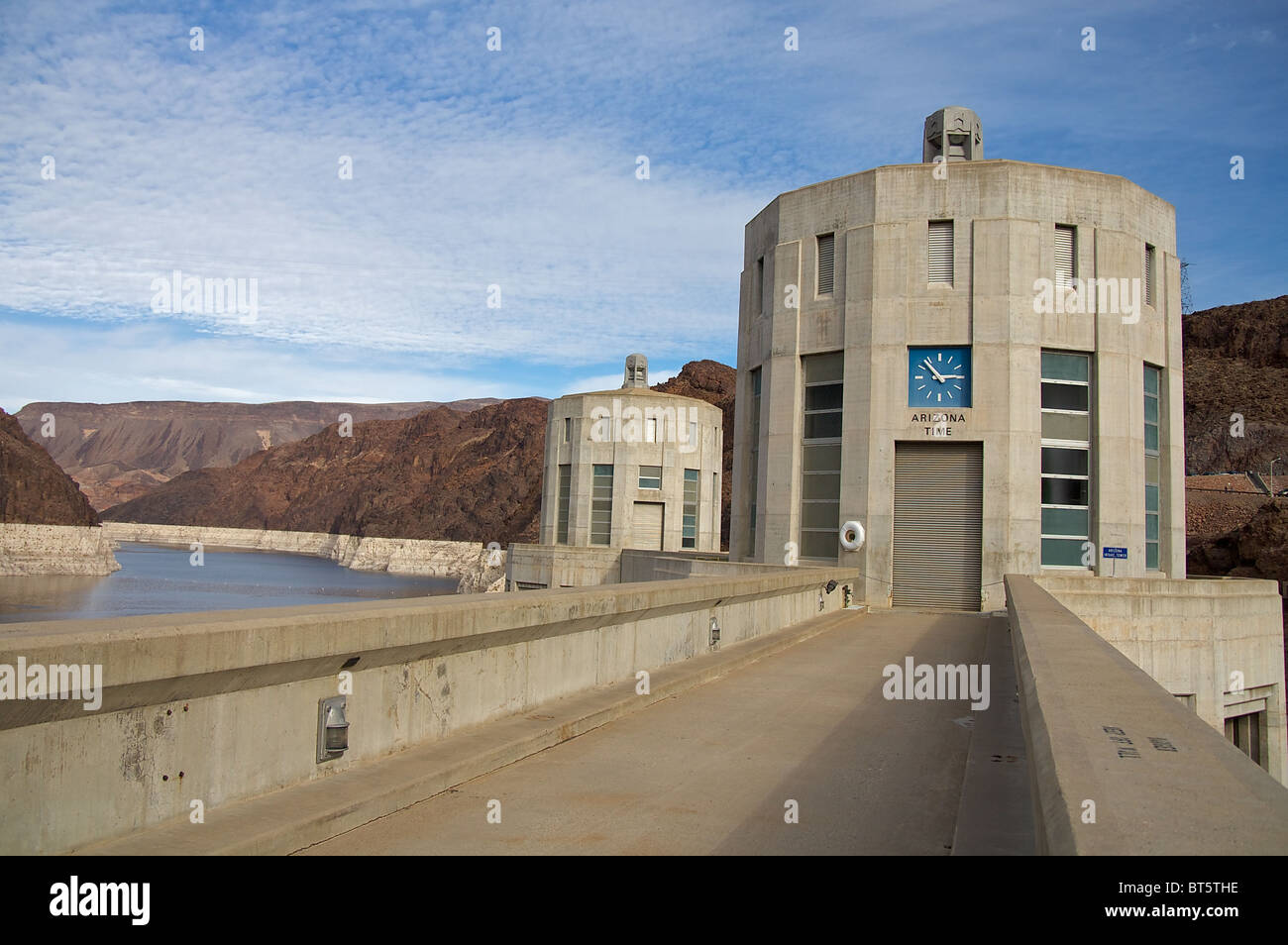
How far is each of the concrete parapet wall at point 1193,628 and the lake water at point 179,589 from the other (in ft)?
192

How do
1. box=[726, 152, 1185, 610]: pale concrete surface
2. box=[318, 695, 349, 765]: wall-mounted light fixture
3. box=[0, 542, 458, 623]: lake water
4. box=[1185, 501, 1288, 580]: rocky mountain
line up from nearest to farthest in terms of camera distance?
1. box=[318, 695, 349, 765]: wall-mounted light fixture
2. box=[726, 152, 1185, 610]: pale concrete surface
3. box=[1185, 501, 1288, 580]: rocky mountain
4. box=[0, 542, 458, 623]: lake water

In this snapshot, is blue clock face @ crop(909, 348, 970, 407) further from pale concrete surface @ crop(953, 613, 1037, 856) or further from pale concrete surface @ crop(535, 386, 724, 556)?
pale concrete surface @ crop(535, 386, 724, 556)

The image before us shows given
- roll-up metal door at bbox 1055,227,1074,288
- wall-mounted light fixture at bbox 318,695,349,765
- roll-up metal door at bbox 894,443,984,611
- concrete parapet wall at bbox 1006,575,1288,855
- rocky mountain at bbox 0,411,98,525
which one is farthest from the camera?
rocky mountain at bbox 0,411,98,525

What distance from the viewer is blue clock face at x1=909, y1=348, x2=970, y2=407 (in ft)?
69.5

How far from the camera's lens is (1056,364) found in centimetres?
2122

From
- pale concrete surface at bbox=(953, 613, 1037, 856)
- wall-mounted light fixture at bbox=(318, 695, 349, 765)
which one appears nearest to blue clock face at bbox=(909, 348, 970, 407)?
pale concrete surface at bbox=(953, 613, 1037, 856)

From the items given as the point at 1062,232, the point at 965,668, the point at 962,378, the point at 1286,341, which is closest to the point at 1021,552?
the point at 962,378

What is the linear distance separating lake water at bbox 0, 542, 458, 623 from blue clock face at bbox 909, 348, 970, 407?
180 ft

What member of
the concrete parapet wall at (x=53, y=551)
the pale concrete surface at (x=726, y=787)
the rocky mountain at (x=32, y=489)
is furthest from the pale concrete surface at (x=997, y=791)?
the rocky mountain at (x=32, y=489)

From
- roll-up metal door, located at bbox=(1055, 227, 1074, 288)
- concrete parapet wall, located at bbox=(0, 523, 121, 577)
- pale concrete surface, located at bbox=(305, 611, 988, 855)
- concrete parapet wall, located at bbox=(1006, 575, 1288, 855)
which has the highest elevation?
roll-up metal door, located at bbox=(1055, 227, 1074, 288)
